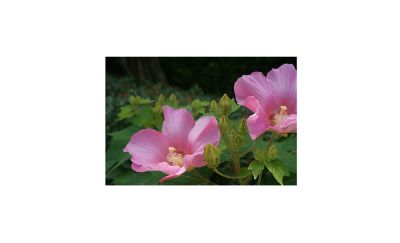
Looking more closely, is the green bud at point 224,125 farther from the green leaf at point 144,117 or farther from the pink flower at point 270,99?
the green leaf at point 144,117

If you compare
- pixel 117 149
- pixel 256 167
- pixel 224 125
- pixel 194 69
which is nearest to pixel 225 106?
pixel 224 125

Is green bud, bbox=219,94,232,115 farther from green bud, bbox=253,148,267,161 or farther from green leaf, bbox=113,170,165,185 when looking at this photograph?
green leaf, bbox=113,170,165,185

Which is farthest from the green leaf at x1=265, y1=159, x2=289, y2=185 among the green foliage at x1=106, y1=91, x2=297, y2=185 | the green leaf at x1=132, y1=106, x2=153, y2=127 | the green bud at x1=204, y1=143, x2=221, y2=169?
the green leaf at x1=132, y1=106, x2=153, y2=127

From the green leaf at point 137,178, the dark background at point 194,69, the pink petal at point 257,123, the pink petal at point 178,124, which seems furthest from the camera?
the dark background at point 194,69

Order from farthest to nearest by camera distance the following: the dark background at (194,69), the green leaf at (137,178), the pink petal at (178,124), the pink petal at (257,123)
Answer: the dark background at (194,69)
the green leaf at (137,178)
the pink petal at (178,124)
the pink petal at (257,123)

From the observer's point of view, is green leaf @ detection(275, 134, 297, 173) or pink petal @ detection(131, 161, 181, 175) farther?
green leaf @ detection(275, 134, 297, 173)

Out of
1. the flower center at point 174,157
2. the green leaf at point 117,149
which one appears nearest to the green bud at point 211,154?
the flower center at point 174,157

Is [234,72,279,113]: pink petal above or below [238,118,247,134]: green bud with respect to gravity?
above
